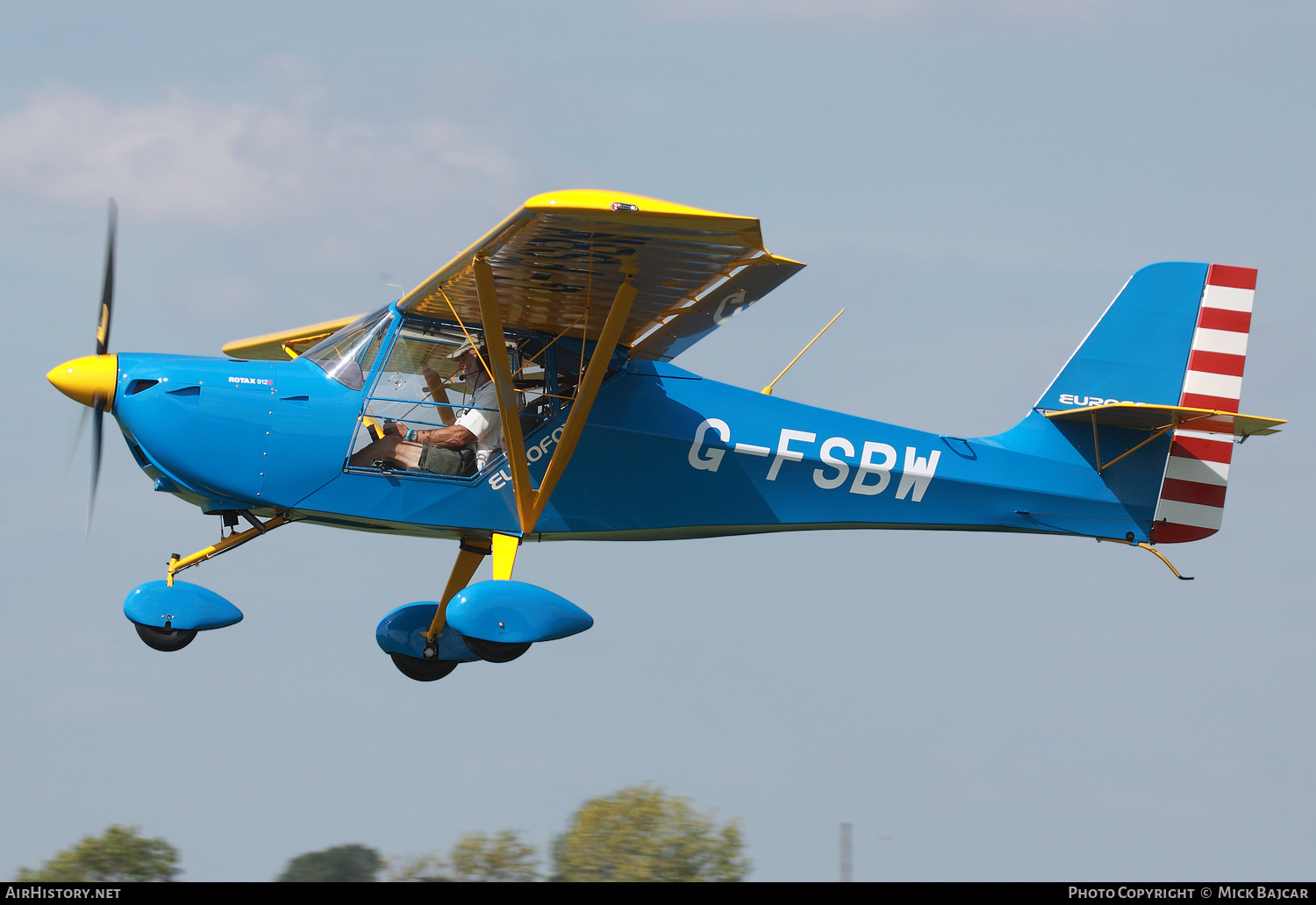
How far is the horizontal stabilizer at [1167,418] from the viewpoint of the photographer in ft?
32.3

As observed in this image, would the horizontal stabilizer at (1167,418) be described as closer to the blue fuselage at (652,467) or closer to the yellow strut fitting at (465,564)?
the blue fuselage at (652,467)

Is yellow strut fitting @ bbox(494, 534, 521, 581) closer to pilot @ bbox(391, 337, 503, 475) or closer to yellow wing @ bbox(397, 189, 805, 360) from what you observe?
pilot @ bbox(391, 337, 503, 475)

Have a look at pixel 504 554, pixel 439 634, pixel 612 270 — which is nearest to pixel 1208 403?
pixel 612 270

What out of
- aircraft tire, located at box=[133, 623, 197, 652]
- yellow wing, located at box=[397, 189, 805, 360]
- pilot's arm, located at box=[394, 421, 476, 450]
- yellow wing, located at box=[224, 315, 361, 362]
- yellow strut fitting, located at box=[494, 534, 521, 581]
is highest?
yellow wing, located at box=[224, 315, 361, 362]

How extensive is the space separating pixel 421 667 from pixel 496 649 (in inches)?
84.5

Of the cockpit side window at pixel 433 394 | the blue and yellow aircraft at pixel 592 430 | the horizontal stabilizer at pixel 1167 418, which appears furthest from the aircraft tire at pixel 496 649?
the horizontal stabilizer at pixel 1167 418

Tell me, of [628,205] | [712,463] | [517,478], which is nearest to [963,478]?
[712,463]

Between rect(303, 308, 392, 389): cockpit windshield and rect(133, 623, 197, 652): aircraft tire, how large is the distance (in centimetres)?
195

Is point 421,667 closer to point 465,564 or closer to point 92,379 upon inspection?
point 465,564

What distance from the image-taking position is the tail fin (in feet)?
34.7

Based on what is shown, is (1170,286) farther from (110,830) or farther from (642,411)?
(110,830)

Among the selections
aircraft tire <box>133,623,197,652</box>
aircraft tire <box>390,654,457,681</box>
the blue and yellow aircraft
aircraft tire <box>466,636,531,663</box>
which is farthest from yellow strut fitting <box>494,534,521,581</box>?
aircraft tire <box>133,623,197,652</box>

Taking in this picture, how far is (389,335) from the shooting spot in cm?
906

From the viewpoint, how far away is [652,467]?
945cm
